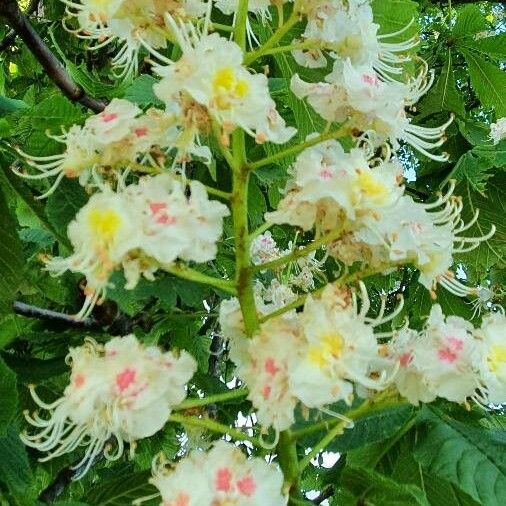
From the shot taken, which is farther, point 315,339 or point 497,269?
point 497,269

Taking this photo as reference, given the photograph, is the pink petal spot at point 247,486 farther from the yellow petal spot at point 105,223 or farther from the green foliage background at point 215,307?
the yellow petal spot at point 105,223

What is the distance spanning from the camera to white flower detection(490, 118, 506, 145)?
6.88 ft

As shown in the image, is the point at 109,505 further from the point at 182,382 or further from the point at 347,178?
the point at 347,178

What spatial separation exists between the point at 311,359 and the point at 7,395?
38 cm

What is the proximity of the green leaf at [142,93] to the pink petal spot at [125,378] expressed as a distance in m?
0.49

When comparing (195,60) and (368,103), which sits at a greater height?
(195,60)

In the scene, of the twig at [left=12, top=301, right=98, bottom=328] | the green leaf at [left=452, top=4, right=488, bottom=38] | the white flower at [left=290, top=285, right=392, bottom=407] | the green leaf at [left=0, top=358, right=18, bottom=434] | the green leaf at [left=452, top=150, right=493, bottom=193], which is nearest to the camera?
the white flower at [left=290, top=285, right=392, bottom=407]

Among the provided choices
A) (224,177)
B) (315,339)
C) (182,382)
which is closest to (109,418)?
(182,382)

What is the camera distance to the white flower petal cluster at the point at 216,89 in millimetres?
817

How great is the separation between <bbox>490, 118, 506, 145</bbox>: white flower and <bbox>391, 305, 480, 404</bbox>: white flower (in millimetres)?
1220

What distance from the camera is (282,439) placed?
865mm

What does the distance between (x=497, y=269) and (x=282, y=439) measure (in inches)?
74.2

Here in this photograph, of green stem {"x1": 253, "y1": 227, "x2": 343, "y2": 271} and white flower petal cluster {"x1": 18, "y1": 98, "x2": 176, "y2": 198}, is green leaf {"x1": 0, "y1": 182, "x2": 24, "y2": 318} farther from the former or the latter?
green stem {"x1": 253, "y1": 227, "x2": 343, "y2": 271}

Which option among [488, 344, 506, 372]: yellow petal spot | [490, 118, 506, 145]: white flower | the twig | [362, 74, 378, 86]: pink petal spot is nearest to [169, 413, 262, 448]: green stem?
[488, 344, 506, 372]: yellow petal spot
